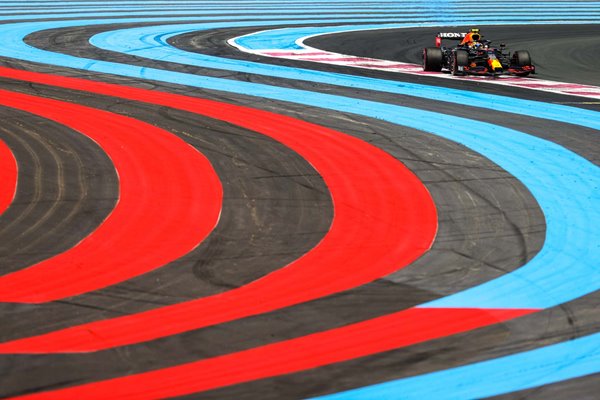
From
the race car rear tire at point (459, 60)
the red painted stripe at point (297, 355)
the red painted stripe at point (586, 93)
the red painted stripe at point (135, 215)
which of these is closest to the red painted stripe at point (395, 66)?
the race car rear tire at point (459, 60)

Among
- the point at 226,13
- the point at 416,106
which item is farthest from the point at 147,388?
the point at 226,13

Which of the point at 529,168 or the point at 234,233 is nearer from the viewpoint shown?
the point at 234,233

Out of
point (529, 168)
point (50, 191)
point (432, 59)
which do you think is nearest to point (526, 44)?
point (432, 59)

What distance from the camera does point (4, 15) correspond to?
24625 mm

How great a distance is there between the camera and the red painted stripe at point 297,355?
4969 millimetres

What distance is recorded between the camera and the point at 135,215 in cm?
802

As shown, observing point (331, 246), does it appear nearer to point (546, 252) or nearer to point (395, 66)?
point (546, 252)

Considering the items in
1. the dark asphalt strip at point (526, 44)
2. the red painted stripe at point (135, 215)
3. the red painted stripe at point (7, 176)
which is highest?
the red painted stripe at point (7, 176)

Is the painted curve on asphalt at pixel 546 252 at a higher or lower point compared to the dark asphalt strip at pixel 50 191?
lower

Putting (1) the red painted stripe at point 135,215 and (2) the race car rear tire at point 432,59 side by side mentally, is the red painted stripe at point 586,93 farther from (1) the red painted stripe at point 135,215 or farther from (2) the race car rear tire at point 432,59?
(1) the red painted stripe at point 135,215

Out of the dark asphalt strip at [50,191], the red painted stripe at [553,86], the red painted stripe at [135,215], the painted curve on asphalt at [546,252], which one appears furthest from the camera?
the red painted stripe at [553,86]

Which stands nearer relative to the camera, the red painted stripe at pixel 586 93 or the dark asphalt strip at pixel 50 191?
the dark asphalt strip at pixel 50 191

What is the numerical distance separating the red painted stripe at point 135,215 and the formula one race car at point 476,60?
21.9ft

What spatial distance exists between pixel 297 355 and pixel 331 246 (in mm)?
2058
